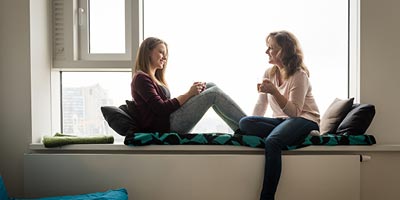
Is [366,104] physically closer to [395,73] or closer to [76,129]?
[395,73]

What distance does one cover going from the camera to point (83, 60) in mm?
2143

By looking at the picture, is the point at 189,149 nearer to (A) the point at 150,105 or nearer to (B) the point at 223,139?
(B) the point at 223,139

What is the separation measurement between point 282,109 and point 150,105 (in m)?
0.66

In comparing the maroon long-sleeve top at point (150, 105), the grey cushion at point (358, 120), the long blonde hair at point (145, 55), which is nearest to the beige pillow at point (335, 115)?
the grey cushion at point (358, 120)

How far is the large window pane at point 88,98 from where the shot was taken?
223cm

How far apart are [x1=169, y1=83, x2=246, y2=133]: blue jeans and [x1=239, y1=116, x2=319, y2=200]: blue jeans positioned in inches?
3.6

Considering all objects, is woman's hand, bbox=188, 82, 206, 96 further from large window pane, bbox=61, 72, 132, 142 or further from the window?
large window pane, bbox=61, 72, 132, 142

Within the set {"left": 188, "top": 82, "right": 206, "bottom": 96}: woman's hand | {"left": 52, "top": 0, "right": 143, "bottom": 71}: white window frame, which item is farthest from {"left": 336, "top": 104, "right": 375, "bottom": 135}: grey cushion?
{"left": 52, "top": 0, "right": 143, "bottom": 71}: white window frame

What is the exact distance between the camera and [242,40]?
220cm

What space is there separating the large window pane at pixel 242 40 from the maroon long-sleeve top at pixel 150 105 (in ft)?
1.10

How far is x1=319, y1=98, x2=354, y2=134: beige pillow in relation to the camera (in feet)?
6.19

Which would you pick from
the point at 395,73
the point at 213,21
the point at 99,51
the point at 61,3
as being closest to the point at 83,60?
the point at 99,51

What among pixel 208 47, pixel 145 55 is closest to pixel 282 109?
pixel 208 47

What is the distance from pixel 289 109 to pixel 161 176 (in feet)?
2.33
